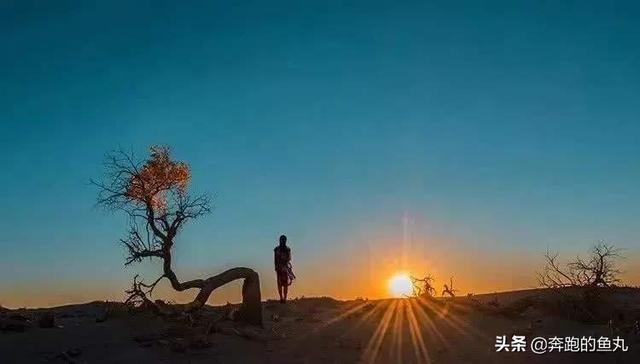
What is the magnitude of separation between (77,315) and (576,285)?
55.7ft

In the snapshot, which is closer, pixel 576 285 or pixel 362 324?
pixel 362 324

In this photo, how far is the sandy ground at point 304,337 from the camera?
637 inches

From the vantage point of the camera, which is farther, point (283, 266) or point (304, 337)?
point (283, 266)

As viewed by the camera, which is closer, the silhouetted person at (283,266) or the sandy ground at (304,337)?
the sandy ground at (304,337)

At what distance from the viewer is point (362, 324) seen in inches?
842

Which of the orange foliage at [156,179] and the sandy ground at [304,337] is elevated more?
the orange foliage at [156,179]

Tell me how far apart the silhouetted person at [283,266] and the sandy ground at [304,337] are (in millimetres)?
2532

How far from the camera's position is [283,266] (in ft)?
84.7

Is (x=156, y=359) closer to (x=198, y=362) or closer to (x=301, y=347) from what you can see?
(x=198, y=362)

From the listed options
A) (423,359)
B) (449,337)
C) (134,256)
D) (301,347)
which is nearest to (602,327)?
(449,337)

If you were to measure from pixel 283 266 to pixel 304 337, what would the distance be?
701cm

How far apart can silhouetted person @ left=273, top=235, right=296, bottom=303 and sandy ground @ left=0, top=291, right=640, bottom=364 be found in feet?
8.31

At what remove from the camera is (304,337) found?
19.0 meters

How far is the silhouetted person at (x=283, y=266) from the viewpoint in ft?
84.8
